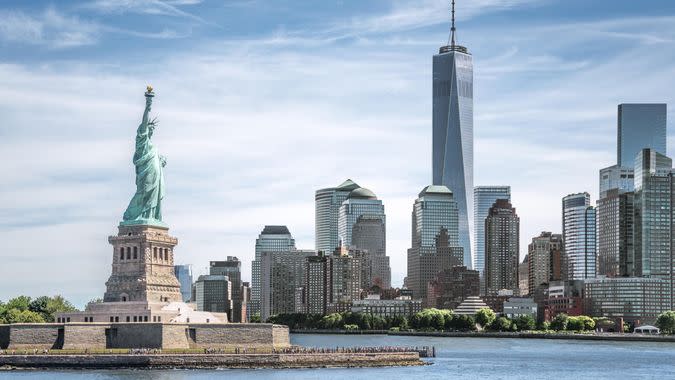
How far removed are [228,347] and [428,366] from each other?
923 inches

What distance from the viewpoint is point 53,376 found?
12462 cm

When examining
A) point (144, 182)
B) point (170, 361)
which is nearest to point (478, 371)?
point (170, 361)

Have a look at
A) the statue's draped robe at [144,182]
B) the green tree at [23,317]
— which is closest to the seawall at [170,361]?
the statue's draped robe at [144,182]

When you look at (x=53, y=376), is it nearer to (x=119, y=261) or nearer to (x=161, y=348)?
(x=161, y=348)

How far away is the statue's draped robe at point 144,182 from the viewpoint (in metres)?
162

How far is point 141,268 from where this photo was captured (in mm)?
158125

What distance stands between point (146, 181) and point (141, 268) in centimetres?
1075

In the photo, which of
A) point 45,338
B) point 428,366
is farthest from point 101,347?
point 428,366

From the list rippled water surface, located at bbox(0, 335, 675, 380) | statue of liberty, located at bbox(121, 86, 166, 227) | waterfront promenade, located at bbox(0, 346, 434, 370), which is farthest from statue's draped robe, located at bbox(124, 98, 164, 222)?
rippled water surface, located at bbox(0, 335, 675, 380)

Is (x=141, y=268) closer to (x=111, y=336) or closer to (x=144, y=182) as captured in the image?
(x=144, y=182)

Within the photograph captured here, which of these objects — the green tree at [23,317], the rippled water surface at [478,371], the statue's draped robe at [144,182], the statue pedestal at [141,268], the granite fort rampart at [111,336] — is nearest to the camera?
the rippled water surface at [478,371]

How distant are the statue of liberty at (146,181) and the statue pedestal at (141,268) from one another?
64.6 inches

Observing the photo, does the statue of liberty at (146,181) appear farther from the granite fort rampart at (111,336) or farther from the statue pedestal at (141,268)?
the granite fort rampart at (111,336)

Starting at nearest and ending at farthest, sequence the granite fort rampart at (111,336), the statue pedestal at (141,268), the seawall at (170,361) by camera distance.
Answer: the seawall at (170,361) < the granite fort rampart at (111,336) < the statue pedestal at (141,268)
